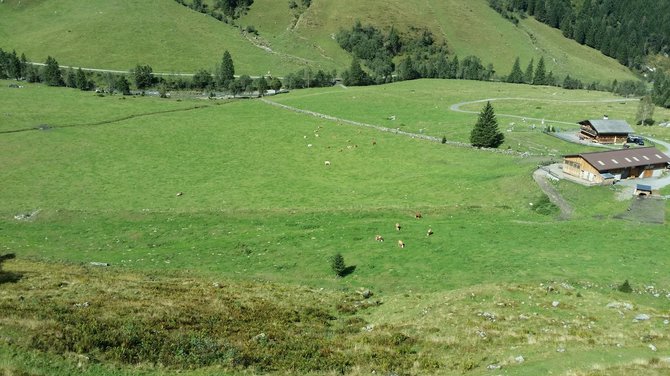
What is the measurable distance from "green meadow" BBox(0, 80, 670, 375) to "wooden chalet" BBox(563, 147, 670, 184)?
379 cm

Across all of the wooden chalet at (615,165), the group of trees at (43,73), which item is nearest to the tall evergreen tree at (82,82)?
the group of trees at (43,73)

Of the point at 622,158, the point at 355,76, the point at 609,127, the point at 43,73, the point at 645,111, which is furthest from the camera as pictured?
the point at 355,76

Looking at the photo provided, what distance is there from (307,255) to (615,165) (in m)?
48.3

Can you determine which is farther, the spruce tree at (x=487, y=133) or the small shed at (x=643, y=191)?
the spruce tree at (x=487, y=133)

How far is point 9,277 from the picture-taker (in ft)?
134

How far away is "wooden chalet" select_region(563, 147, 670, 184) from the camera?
70.7 metres

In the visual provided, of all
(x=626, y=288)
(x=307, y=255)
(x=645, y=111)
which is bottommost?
(x=307, y=255)

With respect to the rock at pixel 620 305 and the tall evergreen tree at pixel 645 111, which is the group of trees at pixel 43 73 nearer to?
the tall evergreen tree at pixel 645 111

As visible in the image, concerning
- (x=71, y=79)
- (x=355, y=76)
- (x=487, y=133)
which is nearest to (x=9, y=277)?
(x=487, y=133)

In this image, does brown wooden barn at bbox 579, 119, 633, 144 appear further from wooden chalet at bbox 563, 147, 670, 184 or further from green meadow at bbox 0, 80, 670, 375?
wooden chalet at bbox 563, 147, 670, 184

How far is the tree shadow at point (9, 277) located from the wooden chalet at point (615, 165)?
69521 mm

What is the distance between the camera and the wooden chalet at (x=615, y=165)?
70688 millimetres

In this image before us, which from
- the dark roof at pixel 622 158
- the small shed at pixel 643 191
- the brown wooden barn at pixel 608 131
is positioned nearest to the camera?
the small shed at pixel 643 191

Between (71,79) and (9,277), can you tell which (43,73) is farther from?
(9,277)
